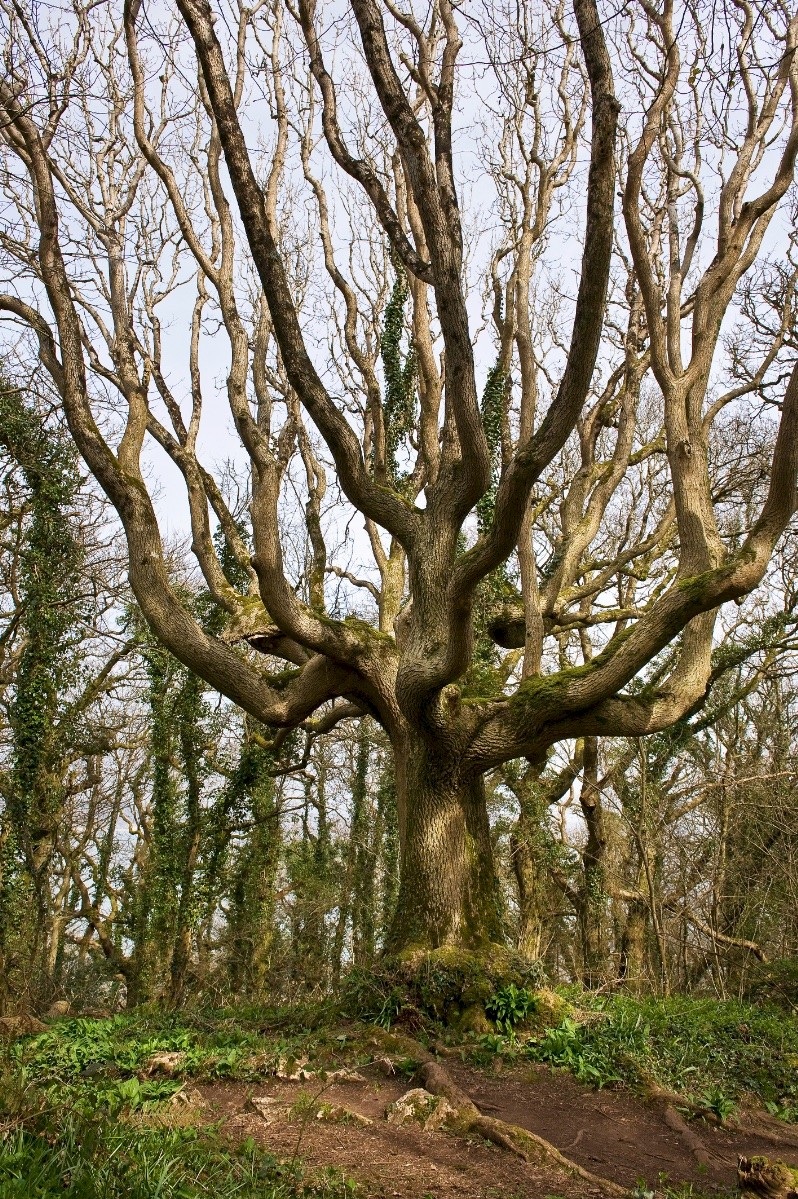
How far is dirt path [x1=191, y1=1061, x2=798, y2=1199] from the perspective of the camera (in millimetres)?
3869

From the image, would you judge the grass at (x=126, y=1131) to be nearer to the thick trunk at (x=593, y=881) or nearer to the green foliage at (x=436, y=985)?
the green foliage at (x=436, y=985)

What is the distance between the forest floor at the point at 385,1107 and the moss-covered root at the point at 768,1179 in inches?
10.5

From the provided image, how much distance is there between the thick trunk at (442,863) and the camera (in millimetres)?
7289

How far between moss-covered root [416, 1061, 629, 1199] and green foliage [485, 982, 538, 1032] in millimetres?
1644

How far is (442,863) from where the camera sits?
746 centimetres

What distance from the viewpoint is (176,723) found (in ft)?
41.9

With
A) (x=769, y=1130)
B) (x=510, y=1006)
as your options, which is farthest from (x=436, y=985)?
(x=769, y=1130)

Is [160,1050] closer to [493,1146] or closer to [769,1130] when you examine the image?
[493,1146]

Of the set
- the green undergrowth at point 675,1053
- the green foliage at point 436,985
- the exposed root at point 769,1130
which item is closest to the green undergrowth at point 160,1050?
the green foliage at point 436,985

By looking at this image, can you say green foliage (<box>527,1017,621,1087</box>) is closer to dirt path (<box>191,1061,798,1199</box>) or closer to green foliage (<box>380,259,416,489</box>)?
dirt path (<box>191,1061,798,1199</box>)

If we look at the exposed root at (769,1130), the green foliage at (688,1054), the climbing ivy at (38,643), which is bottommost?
the exposed root at (769,1130)

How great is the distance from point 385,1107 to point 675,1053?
8.64 ft

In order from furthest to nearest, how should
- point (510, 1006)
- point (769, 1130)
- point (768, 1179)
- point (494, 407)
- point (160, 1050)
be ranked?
point (494, 407) → point (510, 1006) → point (160, 1050) → point (769, 1130) → point (768, 1179)

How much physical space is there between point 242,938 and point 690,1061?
31.5 feet
